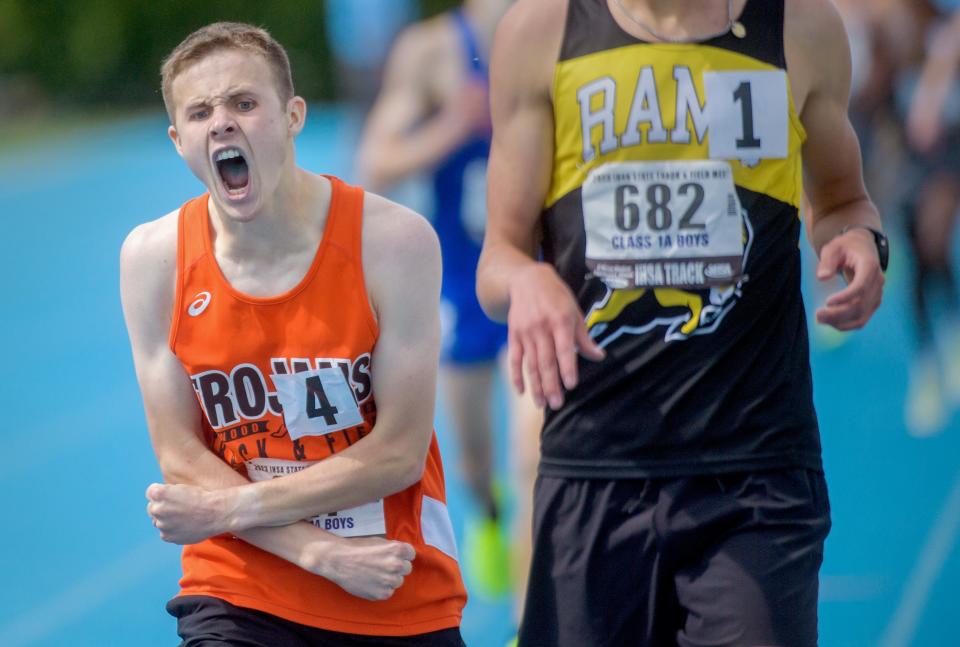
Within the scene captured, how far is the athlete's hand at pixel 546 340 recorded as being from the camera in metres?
2.52

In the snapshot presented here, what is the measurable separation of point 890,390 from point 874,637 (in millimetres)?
4513

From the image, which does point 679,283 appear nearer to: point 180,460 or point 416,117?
point 180,460

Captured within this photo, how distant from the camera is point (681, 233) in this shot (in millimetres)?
2840

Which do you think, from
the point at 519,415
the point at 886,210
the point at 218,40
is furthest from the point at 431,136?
the point at 886,210

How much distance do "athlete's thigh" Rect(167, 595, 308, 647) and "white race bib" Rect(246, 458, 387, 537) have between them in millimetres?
212

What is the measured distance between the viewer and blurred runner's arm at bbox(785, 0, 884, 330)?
2846 mm

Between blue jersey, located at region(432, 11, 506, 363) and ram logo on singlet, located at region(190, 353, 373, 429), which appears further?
blue jersey, located at region(432, 11, 506, 363)

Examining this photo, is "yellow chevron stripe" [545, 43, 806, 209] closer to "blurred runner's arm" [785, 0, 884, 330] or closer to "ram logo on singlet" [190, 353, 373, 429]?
"blurred runner's arm" [785, 0, 884, 330]

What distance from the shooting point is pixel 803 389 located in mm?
2957

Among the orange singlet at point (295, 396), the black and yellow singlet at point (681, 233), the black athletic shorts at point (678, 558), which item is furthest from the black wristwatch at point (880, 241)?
the orange singlet at point (295, 396)

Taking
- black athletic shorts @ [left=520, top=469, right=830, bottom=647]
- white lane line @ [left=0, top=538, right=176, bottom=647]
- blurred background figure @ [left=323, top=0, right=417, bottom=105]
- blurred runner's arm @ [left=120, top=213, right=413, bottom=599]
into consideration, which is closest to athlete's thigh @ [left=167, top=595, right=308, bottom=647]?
blurred runner's arm @ [left=120, top=213, right=413, bottom=599]

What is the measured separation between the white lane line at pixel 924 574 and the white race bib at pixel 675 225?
109 inches

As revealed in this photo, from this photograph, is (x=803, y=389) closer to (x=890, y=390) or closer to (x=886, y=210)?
(x=890, y=390)

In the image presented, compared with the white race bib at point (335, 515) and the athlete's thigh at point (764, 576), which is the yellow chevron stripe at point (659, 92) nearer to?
the athlete's thigh at point (764, 576)
